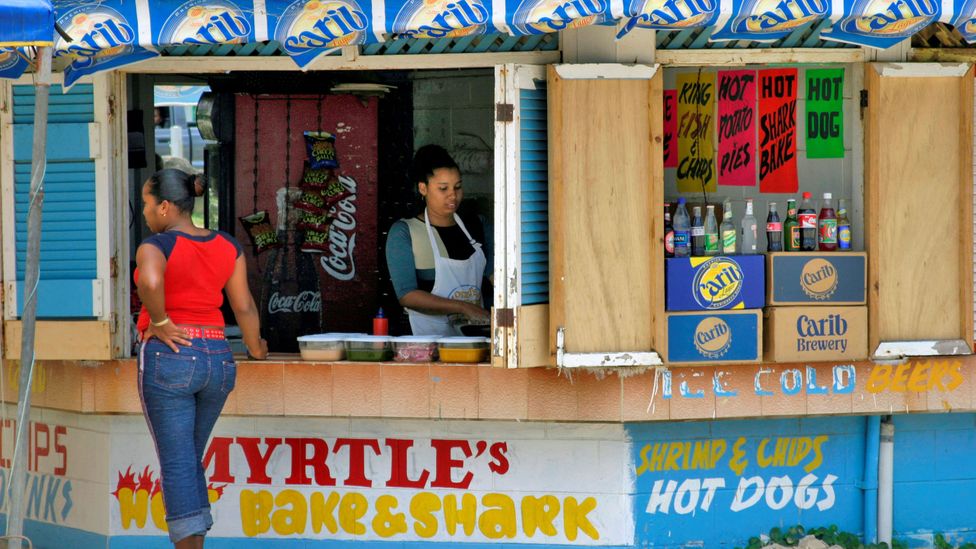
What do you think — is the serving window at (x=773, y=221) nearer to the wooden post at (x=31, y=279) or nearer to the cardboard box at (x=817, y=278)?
the cardboard box at (x=817, y=278)

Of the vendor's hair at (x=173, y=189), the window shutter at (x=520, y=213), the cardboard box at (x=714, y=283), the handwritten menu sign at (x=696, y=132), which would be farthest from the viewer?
the handwritten menu sign at (x=696, y=132)

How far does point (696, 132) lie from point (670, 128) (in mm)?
151

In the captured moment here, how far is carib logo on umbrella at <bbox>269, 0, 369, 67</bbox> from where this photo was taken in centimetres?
512

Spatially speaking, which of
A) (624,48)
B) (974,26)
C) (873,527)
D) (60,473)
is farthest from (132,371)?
(974,26)

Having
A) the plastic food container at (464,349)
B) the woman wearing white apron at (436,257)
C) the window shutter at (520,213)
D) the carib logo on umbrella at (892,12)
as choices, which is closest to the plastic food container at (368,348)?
the plastic food container at (464,349)

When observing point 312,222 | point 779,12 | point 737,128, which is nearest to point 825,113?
point 737,128

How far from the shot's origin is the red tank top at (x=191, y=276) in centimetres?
545

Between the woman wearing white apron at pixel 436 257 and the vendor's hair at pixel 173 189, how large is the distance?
4.32 ft

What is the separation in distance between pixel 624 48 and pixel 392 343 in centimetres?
175

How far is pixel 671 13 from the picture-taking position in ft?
16.4

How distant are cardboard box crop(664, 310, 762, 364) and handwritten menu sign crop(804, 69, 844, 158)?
101cm

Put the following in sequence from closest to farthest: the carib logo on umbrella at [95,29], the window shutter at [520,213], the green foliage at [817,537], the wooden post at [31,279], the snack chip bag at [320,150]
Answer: the wooden post at [31,279]
the carib logo on umbrella at [95,29]
the window shutter at [520,213]
the green foliage at [817,537]
the snack chip bag at [320,150]

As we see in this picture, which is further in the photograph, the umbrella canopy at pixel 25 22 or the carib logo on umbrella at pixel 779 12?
the carib logo on umbrella at pixel 779 12

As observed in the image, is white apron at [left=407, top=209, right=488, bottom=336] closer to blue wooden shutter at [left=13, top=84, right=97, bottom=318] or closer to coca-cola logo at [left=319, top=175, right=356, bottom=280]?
coca-cola logo at [left=319, top=175, right=356, bottom=280]
